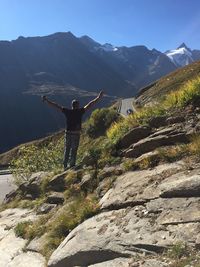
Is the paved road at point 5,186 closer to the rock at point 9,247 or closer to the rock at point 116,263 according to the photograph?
the rock at point 9,247

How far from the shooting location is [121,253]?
8.46 meters

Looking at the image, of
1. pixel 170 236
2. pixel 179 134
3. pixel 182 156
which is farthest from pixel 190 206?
pixel 179 134

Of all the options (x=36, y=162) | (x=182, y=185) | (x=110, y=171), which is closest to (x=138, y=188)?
(x=182, y=185)

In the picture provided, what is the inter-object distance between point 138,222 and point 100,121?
72.8 feet

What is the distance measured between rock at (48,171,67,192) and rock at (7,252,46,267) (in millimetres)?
3603

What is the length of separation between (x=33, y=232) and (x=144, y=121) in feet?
14.8

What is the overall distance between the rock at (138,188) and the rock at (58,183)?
128 inches

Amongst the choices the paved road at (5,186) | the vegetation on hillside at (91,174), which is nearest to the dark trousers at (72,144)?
the vegetation on hillside at (91,174)

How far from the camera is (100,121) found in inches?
1225

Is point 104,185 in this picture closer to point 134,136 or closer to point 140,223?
point 134,136

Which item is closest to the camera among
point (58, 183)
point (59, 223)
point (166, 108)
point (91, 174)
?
point (59, 223)

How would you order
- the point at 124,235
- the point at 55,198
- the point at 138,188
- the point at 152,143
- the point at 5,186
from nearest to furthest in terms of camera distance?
the point at 124,235, the point at 138,188, the point at 152,143, the point at 55,198, the point at 5,186

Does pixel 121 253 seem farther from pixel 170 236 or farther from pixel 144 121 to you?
pixel 144 121

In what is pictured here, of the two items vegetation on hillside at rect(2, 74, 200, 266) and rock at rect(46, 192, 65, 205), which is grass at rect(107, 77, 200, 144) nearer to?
vegetation on hillside at rect(2, 74, 200, 266)
